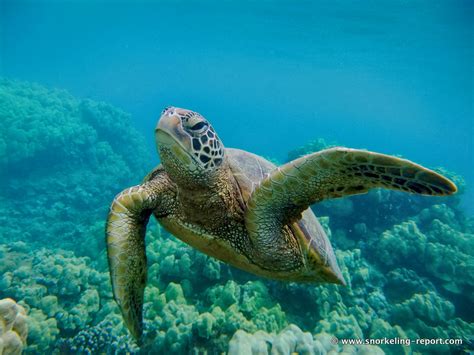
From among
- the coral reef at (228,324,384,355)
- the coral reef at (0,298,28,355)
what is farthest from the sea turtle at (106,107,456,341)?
the coral reef at (0,298,28,355)

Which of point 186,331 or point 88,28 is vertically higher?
point 88,28

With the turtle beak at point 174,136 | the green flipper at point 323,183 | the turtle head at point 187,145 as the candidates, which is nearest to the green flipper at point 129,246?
the turtle head at point 187,145

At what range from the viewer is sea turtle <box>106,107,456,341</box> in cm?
171

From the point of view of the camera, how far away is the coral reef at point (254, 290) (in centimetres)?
344

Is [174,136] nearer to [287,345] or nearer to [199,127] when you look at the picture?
[199,127]

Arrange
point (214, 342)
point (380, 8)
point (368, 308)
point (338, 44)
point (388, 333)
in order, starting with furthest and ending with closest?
point (338, 44), point (380, 8), point (368, 308), point (388, 333), point (214, 342)

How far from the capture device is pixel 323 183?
5.94 feet

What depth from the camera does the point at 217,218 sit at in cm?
232

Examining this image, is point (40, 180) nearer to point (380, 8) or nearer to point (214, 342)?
point (214, 342)

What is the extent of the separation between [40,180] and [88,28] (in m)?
55.4

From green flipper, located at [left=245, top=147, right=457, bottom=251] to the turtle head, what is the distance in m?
0.42

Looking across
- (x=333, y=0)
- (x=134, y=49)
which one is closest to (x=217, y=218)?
(x=333, y=0)

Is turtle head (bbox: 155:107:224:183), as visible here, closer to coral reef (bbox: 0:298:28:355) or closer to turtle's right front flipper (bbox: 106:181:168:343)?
turtle's right front flipper (bbox: 106:181:168:343)

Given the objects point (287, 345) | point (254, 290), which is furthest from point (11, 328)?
point (254, 290)
